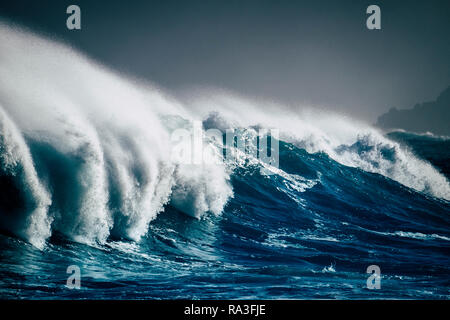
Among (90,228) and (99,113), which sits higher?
(99,113)

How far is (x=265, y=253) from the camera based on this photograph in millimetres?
8320

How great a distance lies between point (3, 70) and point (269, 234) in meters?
9.11

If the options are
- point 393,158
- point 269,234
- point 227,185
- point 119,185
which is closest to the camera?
point 119,185

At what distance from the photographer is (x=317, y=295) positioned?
5527 millimetres

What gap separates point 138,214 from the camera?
795 centimetres

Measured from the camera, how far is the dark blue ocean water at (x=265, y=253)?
5.38 metres

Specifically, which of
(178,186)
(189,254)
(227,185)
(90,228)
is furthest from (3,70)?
(227,185)

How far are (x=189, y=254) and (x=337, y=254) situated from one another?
4.30 m

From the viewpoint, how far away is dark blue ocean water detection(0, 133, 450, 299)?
538 cm

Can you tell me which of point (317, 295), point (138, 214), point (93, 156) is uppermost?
point (93, 156)

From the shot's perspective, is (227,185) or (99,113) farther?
(227,185)

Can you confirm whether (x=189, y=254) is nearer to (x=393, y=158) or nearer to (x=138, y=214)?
(x=138, y=214)
